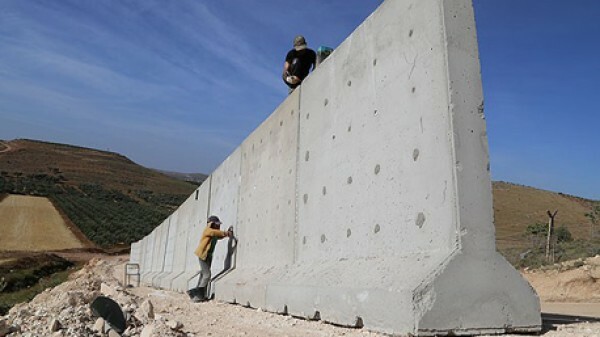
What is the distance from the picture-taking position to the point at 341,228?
14.9 ft

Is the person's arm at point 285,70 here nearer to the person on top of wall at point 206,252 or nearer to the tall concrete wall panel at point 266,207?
the tall concrete wall panel at point 266,207

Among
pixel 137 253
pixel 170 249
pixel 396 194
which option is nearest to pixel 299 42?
pixel 396 194

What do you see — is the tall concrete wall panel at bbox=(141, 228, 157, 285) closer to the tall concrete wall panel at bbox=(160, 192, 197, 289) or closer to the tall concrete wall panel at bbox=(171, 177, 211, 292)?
the tall concrete wall panel at bbox=(160, 192, 197, 289)

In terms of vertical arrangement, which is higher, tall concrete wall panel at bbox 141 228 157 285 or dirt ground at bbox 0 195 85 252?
dirt ground at bbox 0 195 85 252

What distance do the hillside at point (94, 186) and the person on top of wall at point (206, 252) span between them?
4762 centimetres

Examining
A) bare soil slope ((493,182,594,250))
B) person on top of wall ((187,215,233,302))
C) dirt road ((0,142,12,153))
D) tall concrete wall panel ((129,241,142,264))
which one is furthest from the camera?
dirt road ((0,142,12,153))

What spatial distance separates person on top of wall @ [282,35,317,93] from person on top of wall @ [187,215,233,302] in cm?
259

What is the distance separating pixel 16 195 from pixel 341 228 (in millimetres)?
77485

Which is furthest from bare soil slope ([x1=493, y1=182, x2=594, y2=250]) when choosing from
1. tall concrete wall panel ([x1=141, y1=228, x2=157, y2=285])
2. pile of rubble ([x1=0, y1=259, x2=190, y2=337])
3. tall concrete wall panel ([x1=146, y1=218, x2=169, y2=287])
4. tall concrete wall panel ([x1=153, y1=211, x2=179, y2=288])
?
pile of rubble ([x1=0, y1=259, x2=190, y2=337])

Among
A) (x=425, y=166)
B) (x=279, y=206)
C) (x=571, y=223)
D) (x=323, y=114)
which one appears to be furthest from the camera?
(x=571, y=223)

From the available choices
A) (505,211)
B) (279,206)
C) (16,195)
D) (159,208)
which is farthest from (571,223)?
(16,195)

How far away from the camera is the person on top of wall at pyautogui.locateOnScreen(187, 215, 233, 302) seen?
7.81m

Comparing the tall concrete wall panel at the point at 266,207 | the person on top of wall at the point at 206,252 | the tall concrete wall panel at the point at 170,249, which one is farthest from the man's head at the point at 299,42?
the tall concrete wall panel at the point at 170,249

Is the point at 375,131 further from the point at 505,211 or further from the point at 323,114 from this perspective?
the point at 505,211
